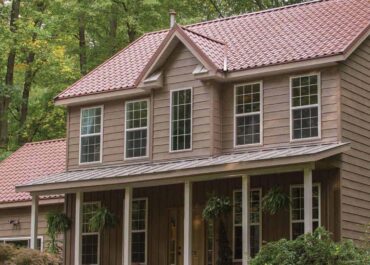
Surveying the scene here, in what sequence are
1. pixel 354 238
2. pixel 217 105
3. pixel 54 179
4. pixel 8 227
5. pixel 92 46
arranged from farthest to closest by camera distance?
pixel 92 46 < pixel 8 227 < pixel 54 179 < pixel 217 105 < pixel 354 238

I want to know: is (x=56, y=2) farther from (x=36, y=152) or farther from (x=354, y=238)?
(x=354, y=238)

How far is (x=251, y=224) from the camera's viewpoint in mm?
22812

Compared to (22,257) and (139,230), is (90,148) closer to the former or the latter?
(139,230)

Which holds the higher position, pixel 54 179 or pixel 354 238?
pixel 54 179

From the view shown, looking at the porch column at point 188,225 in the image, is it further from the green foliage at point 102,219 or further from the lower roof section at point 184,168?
the green foliage at point 102,219

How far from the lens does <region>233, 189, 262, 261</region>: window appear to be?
2275 centimetres

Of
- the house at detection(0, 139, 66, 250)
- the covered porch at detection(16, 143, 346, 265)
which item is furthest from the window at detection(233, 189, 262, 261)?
the house at detection(0, 139, 66, 250)

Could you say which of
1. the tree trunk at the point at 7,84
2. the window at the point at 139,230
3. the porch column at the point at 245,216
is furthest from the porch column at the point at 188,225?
the tree trunk at the point at 7,84

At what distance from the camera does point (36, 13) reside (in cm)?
3859

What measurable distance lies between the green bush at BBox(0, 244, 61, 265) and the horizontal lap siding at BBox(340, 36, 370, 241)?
7.40 m

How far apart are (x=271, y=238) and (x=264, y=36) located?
20.3 ft

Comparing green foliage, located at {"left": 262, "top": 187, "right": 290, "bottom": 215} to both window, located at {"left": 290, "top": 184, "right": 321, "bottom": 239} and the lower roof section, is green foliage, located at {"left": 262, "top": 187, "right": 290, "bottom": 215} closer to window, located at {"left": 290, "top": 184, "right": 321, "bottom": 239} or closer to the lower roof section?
window, located at {"left": 290, "top": 184, "right": 321, "bottom": 239}

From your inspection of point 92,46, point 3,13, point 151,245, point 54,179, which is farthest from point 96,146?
point 92,46

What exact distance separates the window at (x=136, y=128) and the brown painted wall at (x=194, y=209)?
1168 millimetres
